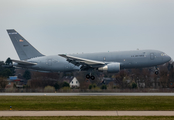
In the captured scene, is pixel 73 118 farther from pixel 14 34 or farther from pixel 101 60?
pixel 14 34

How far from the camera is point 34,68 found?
48.2 m

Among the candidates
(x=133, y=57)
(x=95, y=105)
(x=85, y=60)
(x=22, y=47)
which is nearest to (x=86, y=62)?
(x=85, y=60)

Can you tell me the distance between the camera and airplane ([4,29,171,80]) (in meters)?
42.7

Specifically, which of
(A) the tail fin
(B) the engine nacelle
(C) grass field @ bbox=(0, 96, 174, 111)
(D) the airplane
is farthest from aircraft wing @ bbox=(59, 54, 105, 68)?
(C) grass field @ bbox=(0, 96, 174, 111)

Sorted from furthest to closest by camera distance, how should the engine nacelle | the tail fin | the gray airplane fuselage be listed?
the tail fin
the gray airplane fuselage
the engine nacelle

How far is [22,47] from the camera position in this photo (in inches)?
1949

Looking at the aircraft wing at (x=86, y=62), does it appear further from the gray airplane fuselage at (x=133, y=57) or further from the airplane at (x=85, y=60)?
the gray airplane fuselage at (x=133, y=57)

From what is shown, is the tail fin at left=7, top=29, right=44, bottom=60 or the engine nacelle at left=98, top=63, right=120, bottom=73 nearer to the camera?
the engine nacelle at left=98, top=63, right=120, bottom=73

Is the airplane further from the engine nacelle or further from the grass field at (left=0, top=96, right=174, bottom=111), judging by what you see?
the grass field at (left=0, top=96, right=174, bottom=111)

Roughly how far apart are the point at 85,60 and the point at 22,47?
13.3 metres

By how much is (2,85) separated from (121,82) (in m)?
31.8

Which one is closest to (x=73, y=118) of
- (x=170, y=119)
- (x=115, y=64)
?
(x=170, y=119)

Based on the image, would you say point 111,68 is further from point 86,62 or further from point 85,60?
point 85,60

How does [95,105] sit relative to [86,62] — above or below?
below
